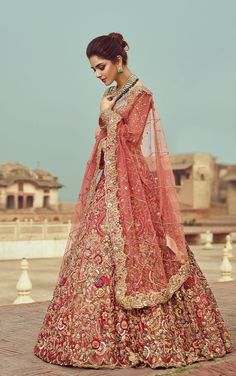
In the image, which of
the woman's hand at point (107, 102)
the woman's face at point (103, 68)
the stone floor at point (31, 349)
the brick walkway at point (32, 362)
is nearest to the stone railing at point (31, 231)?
the stone floor at point (31, 349)

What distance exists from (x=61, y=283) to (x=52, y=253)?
15.3 m

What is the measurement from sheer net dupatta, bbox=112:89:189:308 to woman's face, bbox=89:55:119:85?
0.67ft

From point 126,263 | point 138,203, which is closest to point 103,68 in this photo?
point 138,203

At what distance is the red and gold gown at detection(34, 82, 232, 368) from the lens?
3350mm

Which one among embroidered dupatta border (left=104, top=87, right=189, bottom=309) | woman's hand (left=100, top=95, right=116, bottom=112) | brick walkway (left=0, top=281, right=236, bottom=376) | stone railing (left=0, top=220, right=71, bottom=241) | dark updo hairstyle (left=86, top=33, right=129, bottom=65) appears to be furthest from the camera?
stone railing (left=0, top=220, right=71, bottom=241)

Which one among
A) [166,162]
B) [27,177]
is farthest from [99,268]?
[27,177]

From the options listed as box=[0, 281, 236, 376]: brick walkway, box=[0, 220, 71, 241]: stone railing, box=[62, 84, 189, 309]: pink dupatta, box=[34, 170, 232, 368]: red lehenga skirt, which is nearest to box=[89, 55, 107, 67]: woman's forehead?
box=[62, 84, 189, 309]: pink dupatta

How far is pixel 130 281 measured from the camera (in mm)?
3432

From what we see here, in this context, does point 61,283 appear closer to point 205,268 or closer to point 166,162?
point 166,162

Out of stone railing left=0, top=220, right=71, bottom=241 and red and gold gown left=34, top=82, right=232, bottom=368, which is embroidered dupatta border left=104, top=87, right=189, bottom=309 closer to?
red and gold gown left=34, top=82, right=232, bottom=368

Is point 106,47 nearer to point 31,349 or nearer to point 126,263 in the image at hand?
point 126,263

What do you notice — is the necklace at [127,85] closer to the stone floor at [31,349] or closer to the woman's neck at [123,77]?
the woman's neck at [123,77]

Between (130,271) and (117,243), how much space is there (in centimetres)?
19

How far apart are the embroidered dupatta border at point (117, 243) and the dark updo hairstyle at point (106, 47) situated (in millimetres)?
377
